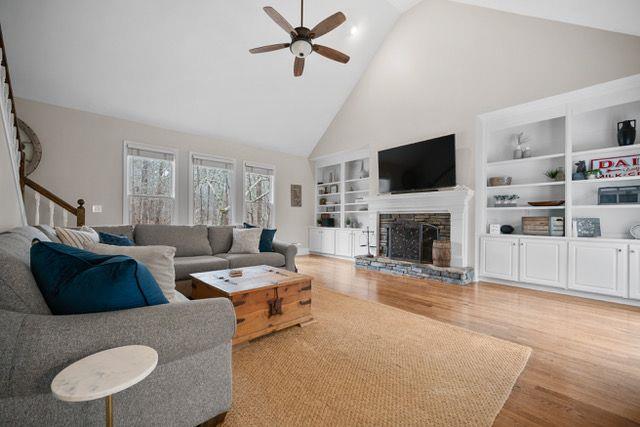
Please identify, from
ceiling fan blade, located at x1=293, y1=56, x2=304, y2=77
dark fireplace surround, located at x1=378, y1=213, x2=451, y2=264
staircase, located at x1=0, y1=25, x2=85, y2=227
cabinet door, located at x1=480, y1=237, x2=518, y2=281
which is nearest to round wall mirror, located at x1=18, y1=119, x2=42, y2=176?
staircase, located at x1=0, y1=25, x2=85, y2=227

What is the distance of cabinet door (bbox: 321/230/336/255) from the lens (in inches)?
271

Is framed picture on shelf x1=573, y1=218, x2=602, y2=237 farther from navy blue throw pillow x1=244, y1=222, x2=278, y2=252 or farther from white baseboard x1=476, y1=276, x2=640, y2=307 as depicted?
navy blue throw pillow x1=244, y1=222, x2=278, y2=252

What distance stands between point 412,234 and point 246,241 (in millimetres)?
2963

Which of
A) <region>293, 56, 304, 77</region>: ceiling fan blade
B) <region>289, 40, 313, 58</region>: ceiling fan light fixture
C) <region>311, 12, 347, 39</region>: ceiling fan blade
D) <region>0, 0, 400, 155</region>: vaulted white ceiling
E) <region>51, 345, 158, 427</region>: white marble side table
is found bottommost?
<region>51, 345, 158, 427</region>: white marble side table

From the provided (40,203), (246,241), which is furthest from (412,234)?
(40,203)

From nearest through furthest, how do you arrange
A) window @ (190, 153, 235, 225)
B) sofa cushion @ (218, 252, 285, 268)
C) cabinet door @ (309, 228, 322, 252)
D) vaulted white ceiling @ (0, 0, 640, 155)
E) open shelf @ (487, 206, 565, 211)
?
vaulted white ceiling @ (0, 0, 640, 155), sofa cushion @ (218, 252, 285, 268), open shelf @ (487, 206, 565, 211), window @ (190, 153, 235, 225), cabinet door @ (309, 228, 322, 252)

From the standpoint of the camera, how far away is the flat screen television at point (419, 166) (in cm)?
462

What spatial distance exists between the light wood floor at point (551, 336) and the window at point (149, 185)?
3.29m

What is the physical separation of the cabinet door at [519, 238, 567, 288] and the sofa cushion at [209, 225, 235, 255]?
424cm

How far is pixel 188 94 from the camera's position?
4953mm

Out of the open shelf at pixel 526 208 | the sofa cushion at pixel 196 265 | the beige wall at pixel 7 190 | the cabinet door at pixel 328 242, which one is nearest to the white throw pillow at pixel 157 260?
the beige wall at pixel 7 190

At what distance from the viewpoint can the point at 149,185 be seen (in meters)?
5.14

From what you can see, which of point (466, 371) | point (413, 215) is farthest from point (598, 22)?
point (466, 371)

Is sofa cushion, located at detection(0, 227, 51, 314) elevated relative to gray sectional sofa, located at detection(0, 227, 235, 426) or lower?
elevated
